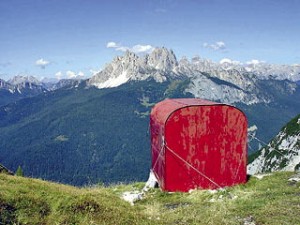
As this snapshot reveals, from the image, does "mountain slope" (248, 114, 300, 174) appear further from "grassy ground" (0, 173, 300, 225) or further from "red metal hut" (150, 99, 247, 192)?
"grassy ground" (0, 173, 300, 225)

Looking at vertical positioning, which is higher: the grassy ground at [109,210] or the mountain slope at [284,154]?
the grassy ground at [109,210]

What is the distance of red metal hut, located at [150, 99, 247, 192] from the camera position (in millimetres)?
29266

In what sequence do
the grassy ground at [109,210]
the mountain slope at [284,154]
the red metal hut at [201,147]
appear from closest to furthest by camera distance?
1. the grassy ground at [109,210]
2. the red metal hut at [201,147]
3. the mountain slope at [284,154]

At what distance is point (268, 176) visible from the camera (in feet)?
104

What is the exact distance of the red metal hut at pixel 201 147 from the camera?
29.3 meters

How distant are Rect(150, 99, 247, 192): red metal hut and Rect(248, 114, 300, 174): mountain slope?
59.9 metres

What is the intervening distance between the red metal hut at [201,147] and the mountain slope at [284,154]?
59901 mm

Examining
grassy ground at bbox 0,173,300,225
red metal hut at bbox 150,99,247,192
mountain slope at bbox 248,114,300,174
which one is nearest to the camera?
grassy ground at bbox 0,173,300,225

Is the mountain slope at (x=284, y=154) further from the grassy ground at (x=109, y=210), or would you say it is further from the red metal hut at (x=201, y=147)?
the grassy ground at (x=109, y=210)

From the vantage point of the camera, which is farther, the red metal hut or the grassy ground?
the red metal hut

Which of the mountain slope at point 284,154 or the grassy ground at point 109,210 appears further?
the mountain slope at point 284,154

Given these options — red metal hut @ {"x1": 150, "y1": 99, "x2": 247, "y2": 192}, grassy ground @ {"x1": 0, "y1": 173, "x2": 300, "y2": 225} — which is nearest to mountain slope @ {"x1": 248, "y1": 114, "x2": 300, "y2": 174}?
red metal hut @ {"x1": 150, "y1": 99, "x2": 247, "y2": 192}

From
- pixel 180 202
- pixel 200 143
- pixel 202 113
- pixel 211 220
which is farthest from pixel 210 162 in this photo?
pixel 211 220

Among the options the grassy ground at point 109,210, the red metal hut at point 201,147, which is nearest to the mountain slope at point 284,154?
the red metal hut at point 201,147
